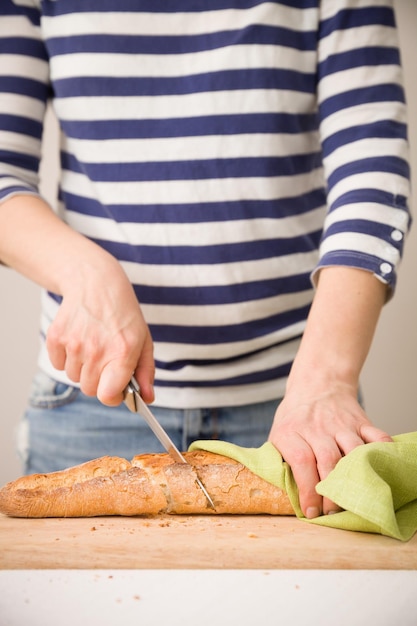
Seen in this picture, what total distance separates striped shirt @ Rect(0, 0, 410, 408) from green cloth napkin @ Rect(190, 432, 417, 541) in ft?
0.90

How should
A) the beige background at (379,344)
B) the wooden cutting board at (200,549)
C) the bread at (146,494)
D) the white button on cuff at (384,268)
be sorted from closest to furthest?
1. the wooden cutting board at (200,549)
2. the bread at (146,494)
3. the white button on cuff at (384,268)
4. the beige background at (379,344)

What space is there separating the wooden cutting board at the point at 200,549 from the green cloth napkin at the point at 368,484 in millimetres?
16

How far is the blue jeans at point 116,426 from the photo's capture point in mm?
→ 1027

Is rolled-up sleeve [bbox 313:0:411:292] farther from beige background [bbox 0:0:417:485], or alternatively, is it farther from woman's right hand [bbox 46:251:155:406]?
beige background [bbox 0:0:417:485]

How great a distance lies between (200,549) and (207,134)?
22.2 inches

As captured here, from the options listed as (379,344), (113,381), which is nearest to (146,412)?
(113,381)

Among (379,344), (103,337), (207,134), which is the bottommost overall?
(379,344)

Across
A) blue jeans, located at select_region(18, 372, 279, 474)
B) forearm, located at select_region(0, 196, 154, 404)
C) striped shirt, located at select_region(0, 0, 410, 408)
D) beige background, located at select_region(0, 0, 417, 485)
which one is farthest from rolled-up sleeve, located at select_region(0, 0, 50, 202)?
beige background, located at select_region(0, 0, 417, 485)

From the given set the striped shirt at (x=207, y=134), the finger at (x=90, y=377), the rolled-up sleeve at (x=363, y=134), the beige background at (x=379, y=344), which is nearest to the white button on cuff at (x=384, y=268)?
the rolled-up sleeve at (x=363, y=134)

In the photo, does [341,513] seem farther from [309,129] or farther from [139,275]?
[309,129]

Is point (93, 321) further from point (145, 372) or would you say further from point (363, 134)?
point (363, 134)

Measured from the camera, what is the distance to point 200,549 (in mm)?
647

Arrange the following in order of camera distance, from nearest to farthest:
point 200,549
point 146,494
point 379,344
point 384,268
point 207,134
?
point 200,549
point 146,494
point 384,268
point 207,134
point 379,344

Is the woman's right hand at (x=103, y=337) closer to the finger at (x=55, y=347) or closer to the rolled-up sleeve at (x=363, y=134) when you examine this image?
the finger at (x=55, y=347)
